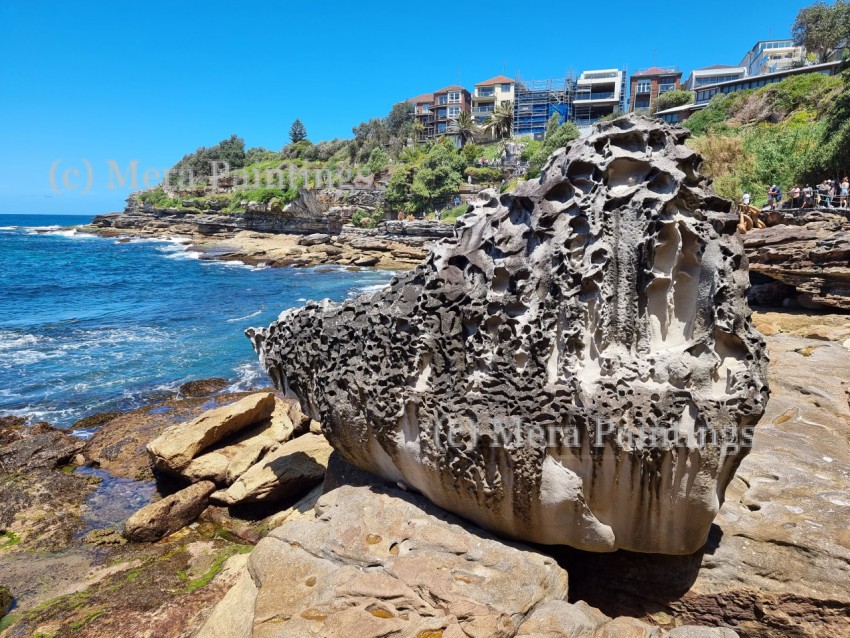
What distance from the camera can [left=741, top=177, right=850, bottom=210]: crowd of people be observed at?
15.5m

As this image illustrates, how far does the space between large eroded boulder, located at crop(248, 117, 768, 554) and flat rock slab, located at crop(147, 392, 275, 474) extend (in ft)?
15.4

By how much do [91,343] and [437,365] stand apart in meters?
17.0

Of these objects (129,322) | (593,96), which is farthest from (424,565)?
(593,96)

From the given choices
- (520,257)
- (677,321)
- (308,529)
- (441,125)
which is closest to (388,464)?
(308,529)

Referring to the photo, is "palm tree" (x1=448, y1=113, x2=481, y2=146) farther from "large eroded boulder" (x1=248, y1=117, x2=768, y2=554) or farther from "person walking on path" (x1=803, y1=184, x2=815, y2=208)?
"large eroded boulder" (x1=248, y1=117, x2=768, y2=554)

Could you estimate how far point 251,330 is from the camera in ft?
20.2

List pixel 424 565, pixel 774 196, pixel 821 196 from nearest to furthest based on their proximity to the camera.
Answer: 1. pixel 424 565
2. pixel 821 196
3. pixel 774 196

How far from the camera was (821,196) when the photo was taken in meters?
16.2

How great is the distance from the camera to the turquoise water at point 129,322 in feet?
41.7

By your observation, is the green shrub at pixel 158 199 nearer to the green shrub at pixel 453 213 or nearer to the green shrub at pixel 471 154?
the green shrub at pixel 471 154

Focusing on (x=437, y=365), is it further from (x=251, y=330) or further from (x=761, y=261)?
(x=761, y=261)

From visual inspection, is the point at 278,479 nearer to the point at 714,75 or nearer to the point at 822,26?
the point at 822,26

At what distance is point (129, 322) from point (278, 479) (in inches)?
662

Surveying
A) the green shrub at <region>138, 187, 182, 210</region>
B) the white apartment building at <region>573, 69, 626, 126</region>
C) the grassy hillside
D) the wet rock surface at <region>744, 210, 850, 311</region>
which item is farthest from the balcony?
the wet rock surface at <region>744, 210, 850, 311</region>
